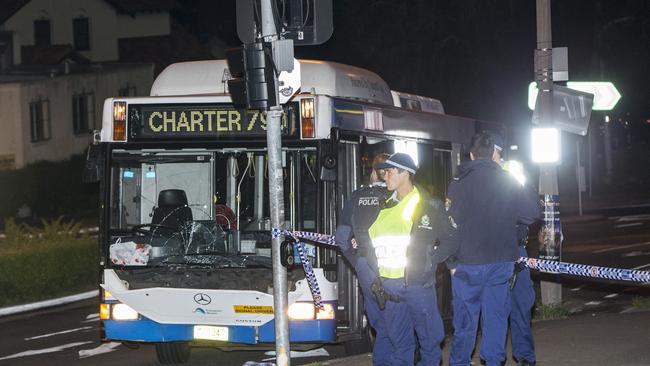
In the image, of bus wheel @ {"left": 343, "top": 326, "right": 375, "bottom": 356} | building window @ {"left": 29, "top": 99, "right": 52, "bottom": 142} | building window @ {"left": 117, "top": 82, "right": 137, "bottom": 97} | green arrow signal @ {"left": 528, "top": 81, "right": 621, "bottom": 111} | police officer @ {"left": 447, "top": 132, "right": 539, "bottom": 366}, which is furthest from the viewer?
building window @ {"left": 117, "top": 82, "right": 137, "bottom": 97}

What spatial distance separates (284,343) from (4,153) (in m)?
38.3

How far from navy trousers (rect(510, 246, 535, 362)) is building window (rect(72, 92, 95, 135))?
4124 centimetres

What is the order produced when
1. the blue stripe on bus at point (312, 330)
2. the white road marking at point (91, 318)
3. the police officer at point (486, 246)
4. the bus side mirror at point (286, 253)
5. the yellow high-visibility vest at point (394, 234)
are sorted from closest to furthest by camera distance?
the yellow high-visibility vest at point (394, 234)
the police officer at point (486, 246)
the bus side mirror at point (286, 253)
the blue stripe on bus at point (312, 330)
the white road marking at point (91, 318)

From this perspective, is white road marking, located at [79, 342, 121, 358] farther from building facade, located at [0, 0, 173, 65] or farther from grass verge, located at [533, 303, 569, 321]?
building facade, located at [0, 0, 173, 65]

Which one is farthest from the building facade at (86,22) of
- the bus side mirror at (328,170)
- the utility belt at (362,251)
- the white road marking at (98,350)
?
the utility belt at (362,251)

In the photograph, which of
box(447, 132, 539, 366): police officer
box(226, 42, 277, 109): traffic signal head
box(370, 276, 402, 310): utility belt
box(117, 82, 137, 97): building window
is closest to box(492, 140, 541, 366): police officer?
box(447, 132, 539, 366): police officer

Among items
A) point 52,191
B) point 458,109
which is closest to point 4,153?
point 52,191

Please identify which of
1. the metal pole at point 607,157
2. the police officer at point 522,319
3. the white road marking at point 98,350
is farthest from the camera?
the metal pole at point 607,157

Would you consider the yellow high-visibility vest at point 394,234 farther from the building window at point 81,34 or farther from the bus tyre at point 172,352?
the building window at point 81,34

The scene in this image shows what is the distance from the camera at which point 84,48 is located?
213 feet

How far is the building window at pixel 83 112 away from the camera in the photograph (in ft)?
163

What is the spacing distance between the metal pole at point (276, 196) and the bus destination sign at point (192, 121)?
1749mm

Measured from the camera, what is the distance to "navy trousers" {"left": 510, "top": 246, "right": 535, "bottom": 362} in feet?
32.8

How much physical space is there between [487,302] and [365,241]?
3.64 feet
